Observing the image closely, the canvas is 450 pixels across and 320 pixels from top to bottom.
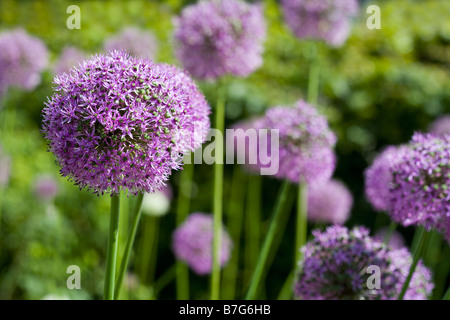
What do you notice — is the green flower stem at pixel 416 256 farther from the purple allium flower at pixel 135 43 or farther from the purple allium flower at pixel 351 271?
the purple allium flower at pixel 135 43

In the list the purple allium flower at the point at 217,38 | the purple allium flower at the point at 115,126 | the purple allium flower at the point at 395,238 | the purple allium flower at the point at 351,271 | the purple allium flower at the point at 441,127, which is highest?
the purple allium flower at the point at 217,38

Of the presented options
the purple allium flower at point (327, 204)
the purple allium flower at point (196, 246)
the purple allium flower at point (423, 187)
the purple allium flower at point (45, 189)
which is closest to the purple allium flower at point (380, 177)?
the purple allium flower at point (423, 187)

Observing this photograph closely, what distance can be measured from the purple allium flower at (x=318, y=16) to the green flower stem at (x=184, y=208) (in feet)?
4.97

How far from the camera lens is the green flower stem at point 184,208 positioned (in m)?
3.86

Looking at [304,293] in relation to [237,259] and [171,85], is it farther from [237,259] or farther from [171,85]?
[237,259]

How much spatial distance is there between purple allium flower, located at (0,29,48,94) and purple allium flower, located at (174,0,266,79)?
4.24 feet

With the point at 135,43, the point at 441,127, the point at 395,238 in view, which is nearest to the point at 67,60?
the point at 135,43

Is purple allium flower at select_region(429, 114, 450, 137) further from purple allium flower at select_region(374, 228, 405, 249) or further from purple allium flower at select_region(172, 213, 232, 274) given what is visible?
purple allium flower at select_region(172, 213, 232, 274)

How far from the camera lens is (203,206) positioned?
5016 millimetres

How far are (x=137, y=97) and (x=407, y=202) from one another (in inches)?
40.1

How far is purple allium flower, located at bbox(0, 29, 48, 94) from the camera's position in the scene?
325 centimetres

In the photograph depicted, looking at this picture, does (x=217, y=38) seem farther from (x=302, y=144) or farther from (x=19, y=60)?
(x=19, y=60)

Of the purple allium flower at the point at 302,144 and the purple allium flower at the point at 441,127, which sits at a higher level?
the purple allium flower at the point at 441,127

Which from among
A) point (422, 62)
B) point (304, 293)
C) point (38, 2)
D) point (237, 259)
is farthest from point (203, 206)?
point (38, 2)
